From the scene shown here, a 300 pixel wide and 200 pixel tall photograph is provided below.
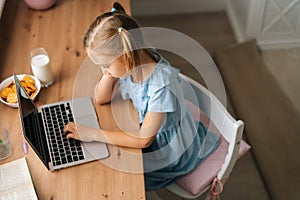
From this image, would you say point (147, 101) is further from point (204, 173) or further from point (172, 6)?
point (172, 6)

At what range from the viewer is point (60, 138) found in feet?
4.80

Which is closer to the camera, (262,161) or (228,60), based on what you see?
(262,161)

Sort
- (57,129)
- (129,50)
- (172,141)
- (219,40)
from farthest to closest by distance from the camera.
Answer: (219,40) < (172,141) < (57,129) < (129,50)

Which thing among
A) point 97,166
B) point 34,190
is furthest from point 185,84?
point 34,190

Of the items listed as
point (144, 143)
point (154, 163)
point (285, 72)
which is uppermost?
point (144, 143)

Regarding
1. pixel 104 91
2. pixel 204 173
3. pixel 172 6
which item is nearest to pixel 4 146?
pixel 104 91

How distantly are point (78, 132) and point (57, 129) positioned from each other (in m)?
0.08

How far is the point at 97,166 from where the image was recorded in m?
1.37

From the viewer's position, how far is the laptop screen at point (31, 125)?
135 centimetres

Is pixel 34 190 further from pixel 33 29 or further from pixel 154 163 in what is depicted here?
pixel 33 29

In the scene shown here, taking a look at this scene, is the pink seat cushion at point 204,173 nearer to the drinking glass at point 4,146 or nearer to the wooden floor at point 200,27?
the drinking glass at point 4,146

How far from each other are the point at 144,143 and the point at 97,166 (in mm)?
→ 168

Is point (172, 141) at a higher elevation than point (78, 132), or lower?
lower

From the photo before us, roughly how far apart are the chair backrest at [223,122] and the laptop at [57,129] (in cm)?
36
